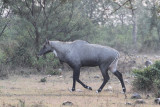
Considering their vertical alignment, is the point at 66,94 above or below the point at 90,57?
below

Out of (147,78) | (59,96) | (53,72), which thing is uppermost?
(147,78)

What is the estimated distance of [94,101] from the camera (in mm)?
9008

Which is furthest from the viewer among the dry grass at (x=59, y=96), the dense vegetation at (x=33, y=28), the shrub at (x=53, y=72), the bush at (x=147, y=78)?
the dense vegetation at (x=33, y=28)

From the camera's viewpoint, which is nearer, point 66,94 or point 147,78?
point 66,94

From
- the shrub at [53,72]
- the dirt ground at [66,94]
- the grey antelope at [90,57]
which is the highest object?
the grey antelope at [90,57]

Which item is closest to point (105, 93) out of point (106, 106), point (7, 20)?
point (106, 106)

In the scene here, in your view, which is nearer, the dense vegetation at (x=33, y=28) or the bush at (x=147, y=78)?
the bush at (x=147, y=78)

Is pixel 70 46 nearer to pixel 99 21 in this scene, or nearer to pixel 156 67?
pixel 156 67

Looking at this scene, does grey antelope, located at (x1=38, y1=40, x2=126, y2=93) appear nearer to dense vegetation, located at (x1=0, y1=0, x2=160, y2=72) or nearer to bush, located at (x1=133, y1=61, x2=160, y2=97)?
bush, located at (x1=133, y1=61, x2=160, y2=97)

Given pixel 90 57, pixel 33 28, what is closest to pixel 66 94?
pixel 90 57

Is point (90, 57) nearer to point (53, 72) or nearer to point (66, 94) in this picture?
point (66, 94)

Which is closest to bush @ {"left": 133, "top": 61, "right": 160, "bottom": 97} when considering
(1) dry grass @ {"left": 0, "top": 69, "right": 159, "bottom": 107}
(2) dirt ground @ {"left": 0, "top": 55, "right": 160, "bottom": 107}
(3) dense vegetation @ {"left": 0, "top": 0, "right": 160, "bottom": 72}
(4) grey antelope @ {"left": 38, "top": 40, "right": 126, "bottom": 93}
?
(2) dirt ground @ {"left": 0, "top": 55, "right": 160, "bottom": 107}

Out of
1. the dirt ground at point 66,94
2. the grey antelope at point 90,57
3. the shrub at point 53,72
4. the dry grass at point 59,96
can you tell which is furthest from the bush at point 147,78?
the shrub at point 53,72

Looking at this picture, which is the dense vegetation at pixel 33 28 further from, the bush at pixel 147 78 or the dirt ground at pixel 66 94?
the bush at pixel 147 78
